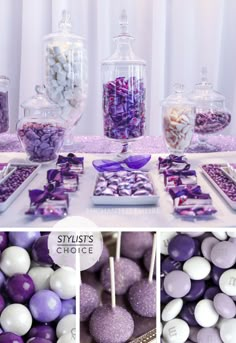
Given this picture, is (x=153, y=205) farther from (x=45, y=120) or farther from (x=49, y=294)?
(x=45, y=120)

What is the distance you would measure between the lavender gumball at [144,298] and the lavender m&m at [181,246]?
0.09 meters

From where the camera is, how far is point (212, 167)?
101 centimetres

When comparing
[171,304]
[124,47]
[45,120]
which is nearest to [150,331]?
[171,304]

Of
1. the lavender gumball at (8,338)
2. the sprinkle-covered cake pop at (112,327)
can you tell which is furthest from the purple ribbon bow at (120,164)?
the lavender gumball at (8,338)

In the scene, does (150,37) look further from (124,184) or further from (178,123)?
(124,184)

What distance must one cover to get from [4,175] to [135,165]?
0.26m

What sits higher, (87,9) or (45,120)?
(87,9)

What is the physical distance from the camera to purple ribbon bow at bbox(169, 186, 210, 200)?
2.58 ft

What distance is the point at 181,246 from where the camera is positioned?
80 centimetres

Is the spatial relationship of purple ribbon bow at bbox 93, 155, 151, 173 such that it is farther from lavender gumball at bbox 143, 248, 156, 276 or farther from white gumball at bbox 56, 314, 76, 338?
white gumball at bbox 56, 314, 76, 338

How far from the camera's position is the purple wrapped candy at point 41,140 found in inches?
41.4

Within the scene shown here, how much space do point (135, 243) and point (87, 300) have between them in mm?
132

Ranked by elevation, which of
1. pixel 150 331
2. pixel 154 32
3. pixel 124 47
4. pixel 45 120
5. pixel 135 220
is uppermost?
pixel 154 32

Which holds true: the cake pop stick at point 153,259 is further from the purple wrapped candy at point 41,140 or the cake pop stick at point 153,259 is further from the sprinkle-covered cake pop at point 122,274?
the purple wrapped candy at point 41,140
